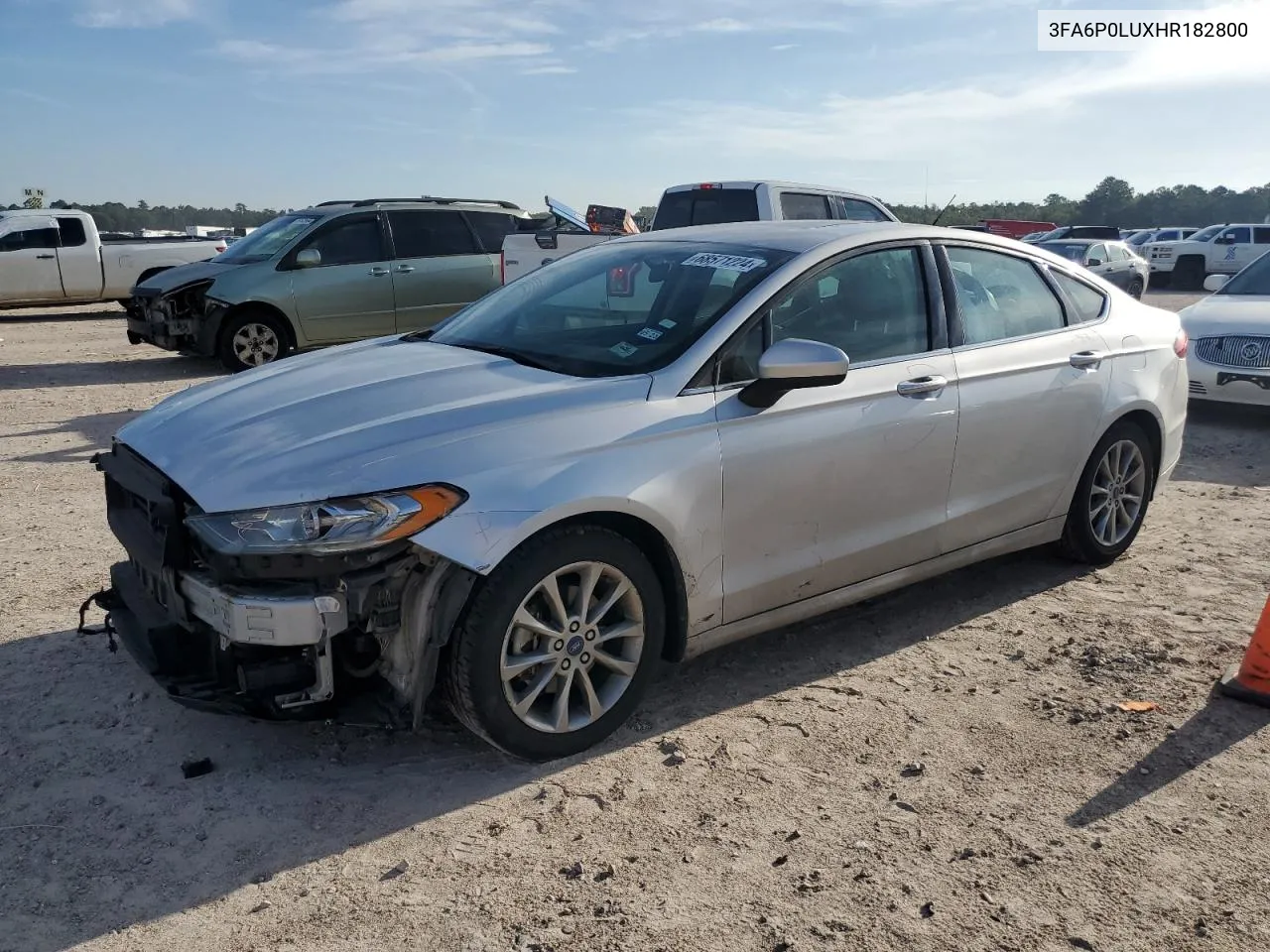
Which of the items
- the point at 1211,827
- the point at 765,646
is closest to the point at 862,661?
the point at 765,646

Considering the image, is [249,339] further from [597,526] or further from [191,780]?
[597,526]

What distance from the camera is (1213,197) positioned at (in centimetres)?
7425

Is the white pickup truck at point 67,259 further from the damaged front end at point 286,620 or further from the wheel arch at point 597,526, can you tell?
the wheel arch at point 597,526

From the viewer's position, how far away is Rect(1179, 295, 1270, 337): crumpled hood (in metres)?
9.27

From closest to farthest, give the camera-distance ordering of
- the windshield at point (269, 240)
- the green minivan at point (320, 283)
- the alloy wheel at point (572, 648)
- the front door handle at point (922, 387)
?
the alloy wheel at point (572, 648) < the front door handle at point (922, 387) < the green minivan at point (320, 283) < the windshield at point (269, 240)

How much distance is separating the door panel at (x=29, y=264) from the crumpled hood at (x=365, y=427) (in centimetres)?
1597

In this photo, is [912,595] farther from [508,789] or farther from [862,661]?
[508,789]

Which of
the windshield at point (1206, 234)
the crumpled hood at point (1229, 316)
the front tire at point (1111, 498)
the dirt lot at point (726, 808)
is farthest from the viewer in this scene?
the windshield at point (1206, 234)

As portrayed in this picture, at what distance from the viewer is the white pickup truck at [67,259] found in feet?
57.6

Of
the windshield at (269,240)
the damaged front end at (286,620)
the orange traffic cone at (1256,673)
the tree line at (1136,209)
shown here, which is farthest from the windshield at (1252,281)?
the tree line at (1136,209)

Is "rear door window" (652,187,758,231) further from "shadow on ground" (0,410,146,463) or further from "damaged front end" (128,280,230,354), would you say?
"shadow on ground" (0,410,146,463)

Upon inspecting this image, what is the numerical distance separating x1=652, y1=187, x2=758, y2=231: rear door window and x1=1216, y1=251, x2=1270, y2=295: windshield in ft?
15.0

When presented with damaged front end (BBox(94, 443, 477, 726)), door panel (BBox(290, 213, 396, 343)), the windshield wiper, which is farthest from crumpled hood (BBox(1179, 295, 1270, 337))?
damaged front end (BBox(94, 443, 477, 726))

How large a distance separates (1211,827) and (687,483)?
6.19 feet
